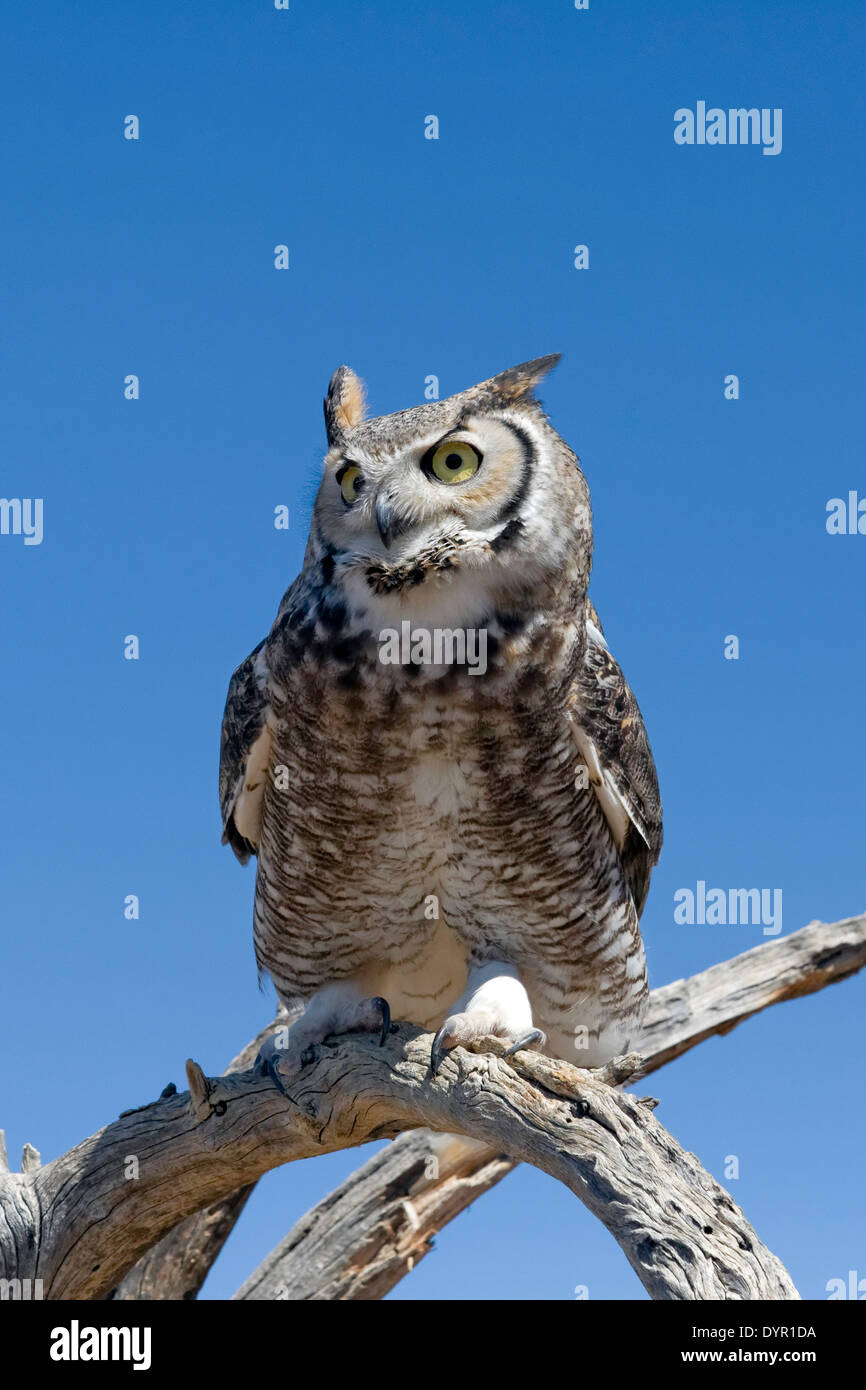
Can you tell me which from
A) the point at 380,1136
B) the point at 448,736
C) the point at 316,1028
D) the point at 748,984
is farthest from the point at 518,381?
the point at 748,984

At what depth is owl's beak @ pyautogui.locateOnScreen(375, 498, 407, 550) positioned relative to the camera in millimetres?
3543

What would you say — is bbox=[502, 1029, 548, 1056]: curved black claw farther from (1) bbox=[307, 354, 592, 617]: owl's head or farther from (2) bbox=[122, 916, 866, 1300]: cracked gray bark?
(2) bbox=[122, 916, 866, 1300]: cracked gray bark

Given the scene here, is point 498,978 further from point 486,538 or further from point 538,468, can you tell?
point 538,468

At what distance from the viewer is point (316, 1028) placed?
403 centimetres

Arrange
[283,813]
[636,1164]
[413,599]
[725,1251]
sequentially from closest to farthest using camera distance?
1. [725,1251]
2. [636,1164]
3. [413,599]
4. [283,813]

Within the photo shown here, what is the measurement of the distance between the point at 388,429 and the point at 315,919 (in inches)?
61.9

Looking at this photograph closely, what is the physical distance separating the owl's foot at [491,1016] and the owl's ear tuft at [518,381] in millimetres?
1797

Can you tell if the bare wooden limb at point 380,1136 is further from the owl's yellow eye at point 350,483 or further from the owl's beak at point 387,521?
the owl's yellow eye at point 350,483

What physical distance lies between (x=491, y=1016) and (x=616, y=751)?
3.12 feet

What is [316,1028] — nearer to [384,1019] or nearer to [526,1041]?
[384,1019]

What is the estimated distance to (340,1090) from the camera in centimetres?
378

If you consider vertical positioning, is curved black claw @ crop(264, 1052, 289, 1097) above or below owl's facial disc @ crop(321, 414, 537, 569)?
below

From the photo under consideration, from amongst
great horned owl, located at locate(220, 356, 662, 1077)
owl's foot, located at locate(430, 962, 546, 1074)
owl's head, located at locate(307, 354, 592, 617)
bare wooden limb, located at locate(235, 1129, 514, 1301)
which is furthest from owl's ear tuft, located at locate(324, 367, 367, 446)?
bare wooden limb, located at locate(235, 1129, 514, 1301)
